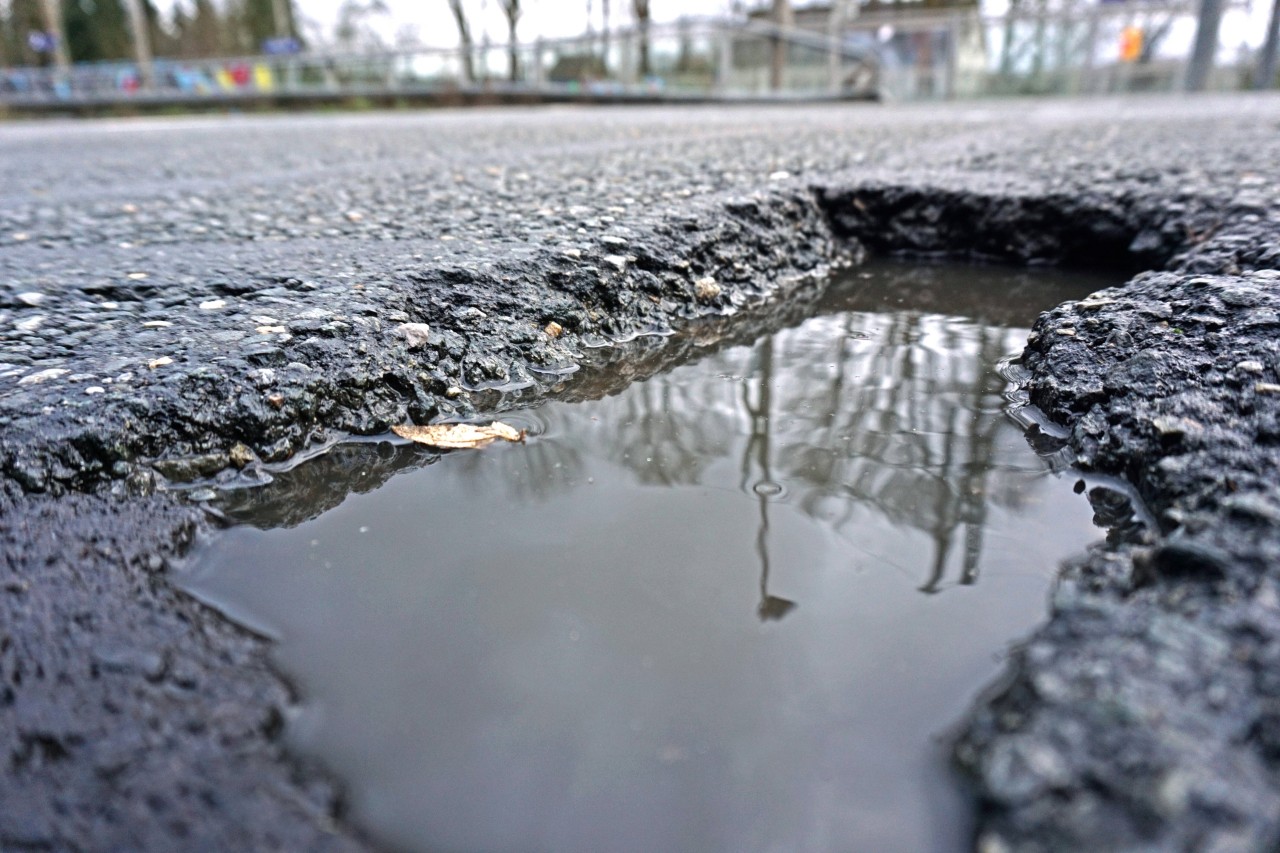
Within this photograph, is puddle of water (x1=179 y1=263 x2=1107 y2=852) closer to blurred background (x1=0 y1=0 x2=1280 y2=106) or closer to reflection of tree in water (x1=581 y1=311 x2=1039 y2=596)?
reflection of tree in water (x1=581 y1=311 x2=1039 y2=596)

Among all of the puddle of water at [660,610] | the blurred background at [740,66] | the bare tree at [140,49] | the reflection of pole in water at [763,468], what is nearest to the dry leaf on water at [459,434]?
the puddle of water at [660,610]

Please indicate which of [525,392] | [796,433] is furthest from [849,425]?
[525,392]

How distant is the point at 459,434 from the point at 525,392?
0.17 metres

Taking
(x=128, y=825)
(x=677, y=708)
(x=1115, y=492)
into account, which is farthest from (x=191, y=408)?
(x=1115, y=492)

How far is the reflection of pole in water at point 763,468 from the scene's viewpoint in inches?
29.8

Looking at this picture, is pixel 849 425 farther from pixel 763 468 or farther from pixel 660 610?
pixel 660 610

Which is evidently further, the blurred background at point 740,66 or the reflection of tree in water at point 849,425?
the blurred background at point 740,66

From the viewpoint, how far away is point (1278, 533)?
0.67 m

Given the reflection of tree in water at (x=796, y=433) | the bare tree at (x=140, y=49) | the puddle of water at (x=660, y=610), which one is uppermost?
the bare tree at (x=140, y=49)

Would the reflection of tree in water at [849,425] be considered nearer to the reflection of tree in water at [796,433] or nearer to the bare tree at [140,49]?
the reflection of tree in water at [796,433]

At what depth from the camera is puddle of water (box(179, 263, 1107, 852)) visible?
0.57m

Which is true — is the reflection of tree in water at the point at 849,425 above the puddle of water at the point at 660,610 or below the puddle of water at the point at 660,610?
above

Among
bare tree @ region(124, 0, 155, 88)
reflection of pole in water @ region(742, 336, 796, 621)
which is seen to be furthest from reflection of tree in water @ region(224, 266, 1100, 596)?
bare tree @ region(124, 0, 155, 88)

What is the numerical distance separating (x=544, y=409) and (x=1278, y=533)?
0.85 meters
